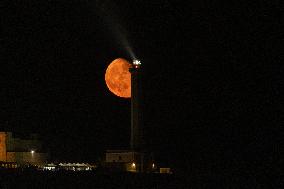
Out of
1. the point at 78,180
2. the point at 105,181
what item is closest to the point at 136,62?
the point at 105,181

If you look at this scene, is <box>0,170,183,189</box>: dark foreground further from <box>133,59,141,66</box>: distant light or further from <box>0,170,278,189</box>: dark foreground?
<box>133,59,141,66</box>: distant light

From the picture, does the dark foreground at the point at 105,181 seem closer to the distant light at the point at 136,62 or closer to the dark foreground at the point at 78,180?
the dark foreground at the point at 78,180

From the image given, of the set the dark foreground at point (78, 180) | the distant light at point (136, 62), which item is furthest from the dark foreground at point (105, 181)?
the distant light at point (136, 62)

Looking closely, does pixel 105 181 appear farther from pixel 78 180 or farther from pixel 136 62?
pixel 136 62

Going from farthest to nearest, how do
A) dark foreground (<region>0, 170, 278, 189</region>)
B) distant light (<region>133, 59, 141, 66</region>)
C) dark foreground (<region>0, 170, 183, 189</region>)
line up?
distant light (<region>133, 59, 141, 66</region>)
dark foreground (<region>0, 170, 278, 189</region>)
dark foreground (<region>0, 170, 183, 189</region>)

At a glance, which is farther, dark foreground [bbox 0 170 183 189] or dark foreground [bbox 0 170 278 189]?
dark foreground [bbox 0 170 278 189]

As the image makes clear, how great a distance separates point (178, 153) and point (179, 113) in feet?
36.1

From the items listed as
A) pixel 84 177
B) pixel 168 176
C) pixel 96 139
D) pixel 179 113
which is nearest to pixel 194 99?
pixel 179 113

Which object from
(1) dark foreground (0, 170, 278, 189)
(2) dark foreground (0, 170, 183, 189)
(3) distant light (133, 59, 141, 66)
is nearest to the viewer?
(2) dark foreground (0, 170, 183, 189)

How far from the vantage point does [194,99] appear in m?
94.1

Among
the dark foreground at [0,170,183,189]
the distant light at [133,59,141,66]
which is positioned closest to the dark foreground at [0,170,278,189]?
the dark foreground at [0,170,183,189]

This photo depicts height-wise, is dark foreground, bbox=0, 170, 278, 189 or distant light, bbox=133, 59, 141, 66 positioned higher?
distant light, bbox=133, 59, 141, 66

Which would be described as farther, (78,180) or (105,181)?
(105,181)

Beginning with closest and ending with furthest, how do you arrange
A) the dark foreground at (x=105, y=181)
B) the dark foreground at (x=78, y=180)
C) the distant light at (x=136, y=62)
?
the dark foreground at (x=78, y=180) → the dark foreground at (x=105, y=181) → the distant light at (x=136, y=62)
